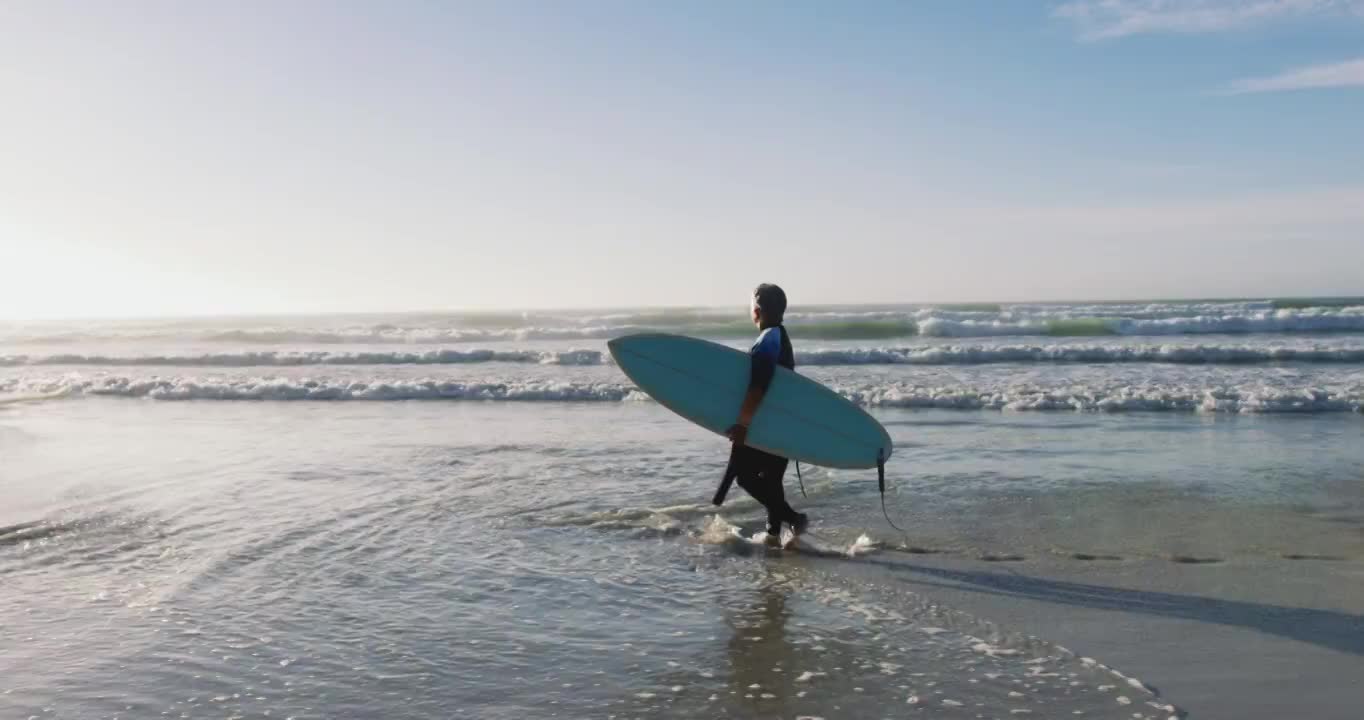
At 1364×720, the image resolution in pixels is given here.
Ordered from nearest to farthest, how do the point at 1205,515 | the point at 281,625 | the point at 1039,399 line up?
the point at 281,625
the point at 1205,515
the point at 1039,399

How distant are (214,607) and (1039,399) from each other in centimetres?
1015

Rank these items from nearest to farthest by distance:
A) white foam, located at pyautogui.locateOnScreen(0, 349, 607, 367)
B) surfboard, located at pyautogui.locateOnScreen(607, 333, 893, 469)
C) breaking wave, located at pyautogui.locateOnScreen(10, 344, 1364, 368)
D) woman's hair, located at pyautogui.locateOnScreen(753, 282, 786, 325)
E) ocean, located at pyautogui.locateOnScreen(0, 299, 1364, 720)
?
ocean, located at pyautogui.locateOnScreen(0, 299, 1364, 720) < woman's hair, located at pyautogui.locateOnScreen(753, 282, 786, 325) < surfboard, located at pyautogui.locateOnScreen(607, 333, 893, 469) < breaking wave, located at pyautogui.locateOnScreen(10, 344, 1364, 368) < white foam, located at pyautogui.locateOnScreen(0, 349, 607, 367)

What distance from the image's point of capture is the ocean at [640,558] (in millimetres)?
3586

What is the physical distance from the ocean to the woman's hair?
1.10m

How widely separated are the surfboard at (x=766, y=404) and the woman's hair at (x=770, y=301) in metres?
0.32

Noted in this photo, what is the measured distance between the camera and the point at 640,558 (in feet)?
18.1

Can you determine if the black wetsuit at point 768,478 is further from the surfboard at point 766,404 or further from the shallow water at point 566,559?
the shallow water at point 566,559

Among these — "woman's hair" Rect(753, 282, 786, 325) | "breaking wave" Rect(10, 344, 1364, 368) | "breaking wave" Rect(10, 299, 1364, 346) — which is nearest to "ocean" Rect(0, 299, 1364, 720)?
"woman's hair" Rect(753, 282, 786, 325)

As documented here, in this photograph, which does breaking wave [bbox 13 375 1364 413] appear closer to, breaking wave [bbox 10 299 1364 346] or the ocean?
the ocean

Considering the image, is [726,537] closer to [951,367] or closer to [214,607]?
[214,607]

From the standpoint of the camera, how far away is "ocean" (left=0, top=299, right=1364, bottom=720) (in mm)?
3586

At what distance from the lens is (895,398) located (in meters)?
12.8

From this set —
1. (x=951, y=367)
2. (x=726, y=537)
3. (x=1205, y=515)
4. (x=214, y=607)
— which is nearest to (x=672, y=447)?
(x=726, y=537)

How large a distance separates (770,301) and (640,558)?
168 cm
